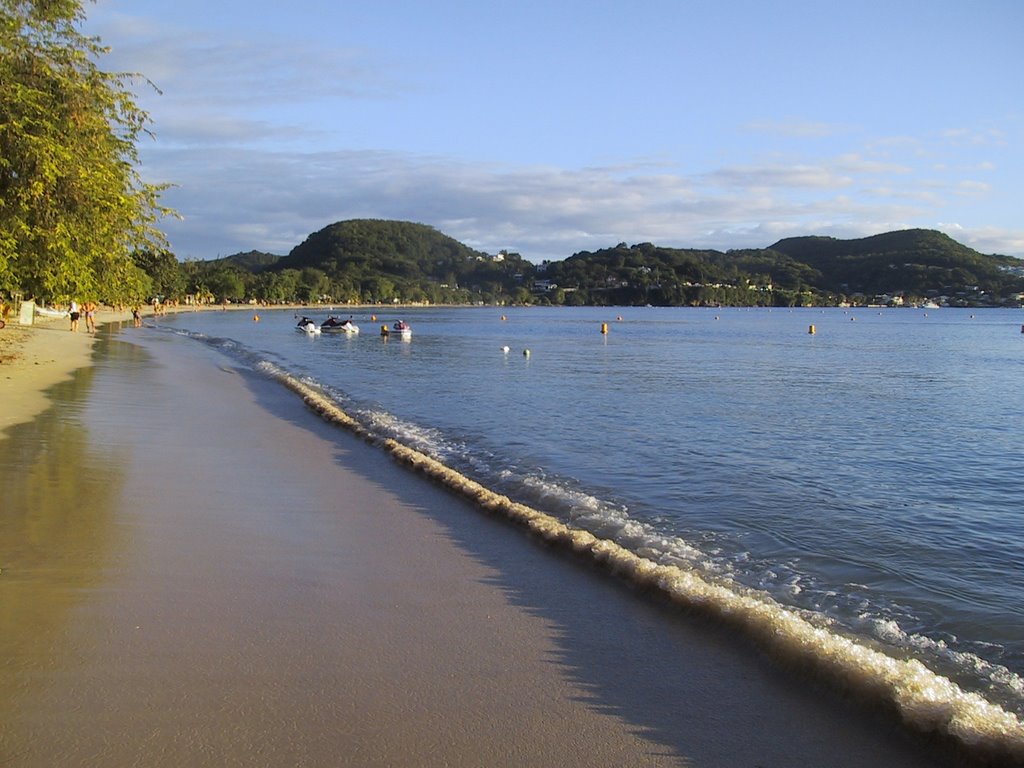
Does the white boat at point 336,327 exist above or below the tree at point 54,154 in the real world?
below

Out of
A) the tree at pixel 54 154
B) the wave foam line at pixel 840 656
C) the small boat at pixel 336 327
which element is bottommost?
the small boat at pixel 336 327

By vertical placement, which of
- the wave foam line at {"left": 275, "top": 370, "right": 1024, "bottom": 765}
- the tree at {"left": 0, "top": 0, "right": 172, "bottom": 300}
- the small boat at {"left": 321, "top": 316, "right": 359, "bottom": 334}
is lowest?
the small boat at {"left": 321, "top": 316, "right": 359, "bottom": 334}

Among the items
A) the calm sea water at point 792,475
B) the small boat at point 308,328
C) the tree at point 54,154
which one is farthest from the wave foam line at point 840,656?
the small boat at point 308,328

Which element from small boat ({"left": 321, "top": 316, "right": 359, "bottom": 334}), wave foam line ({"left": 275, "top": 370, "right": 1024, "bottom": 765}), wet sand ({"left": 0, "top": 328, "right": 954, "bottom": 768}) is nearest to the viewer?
wet sand ({"left": 0, "top": 328, "right": 954, "bottom": 768})

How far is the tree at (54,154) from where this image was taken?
14.4m

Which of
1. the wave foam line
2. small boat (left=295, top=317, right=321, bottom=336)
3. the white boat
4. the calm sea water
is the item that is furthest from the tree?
the white boat

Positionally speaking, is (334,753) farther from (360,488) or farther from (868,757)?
(360,488)

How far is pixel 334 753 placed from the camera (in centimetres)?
396

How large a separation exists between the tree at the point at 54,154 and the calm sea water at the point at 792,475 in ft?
21.7

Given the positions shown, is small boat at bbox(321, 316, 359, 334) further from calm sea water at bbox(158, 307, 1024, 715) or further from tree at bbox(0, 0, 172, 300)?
tree at bbox(0, 0, 172, 300)

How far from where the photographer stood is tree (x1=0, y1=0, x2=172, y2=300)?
14.4 meters

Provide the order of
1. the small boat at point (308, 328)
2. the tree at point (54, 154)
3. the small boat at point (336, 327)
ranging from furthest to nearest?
1. the small boat at point (336, 327)
2. the small boat at point (308, 328)
3. the tree at point (54, 154)

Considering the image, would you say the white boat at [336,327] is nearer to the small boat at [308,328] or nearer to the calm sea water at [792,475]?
the small boat at [308,328]

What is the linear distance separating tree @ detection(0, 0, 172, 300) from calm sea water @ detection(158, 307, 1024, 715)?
6.62m
